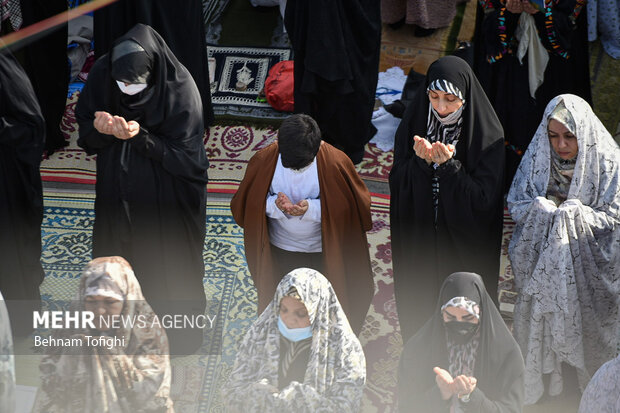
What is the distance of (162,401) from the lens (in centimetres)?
321

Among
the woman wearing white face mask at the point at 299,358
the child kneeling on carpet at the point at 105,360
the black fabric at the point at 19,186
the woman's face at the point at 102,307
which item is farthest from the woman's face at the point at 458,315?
the black fabric at the point at 19,186

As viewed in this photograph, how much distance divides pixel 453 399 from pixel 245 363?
83cm

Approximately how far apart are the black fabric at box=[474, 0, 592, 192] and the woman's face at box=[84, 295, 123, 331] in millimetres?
3321

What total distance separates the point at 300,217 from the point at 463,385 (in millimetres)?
1305

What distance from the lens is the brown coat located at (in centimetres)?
403

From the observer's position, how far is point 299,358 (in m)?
3.34

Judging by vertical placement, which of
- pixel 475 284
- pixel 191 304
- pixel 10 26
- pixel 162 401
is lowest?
pixel 191 304

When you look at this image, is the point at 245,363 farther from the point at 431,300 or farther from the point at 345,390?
the point at 431,300

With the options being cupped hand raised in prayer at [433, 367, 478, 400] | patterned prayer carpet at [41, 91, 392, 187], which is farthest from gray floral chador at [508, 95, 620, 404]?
patterned prayer carpet at [41, 91, 392, 187]

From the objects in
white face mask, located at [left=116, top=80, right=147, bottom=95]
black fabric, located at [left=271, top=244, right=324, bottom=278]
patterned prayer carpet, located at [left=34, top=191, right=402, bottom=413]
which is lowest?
patterned prayer carpet, located at [left=34, top=191, right=402, bottom=413]

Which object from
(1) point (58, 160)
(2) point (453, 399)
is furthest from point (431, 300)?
(1) point (58, 160)

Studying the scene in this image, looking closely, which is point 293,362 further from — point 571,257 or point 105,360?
point 571,257

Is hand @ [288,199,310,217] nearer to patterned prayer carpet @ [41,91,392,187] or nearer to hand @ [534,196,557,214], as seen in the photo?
hand @ [534,196,557,214]

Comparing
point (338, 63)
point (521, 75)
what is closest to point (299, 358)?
point (338, 63)
